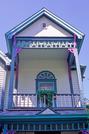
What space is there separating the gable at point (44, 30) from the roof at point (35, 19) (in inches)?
8.4

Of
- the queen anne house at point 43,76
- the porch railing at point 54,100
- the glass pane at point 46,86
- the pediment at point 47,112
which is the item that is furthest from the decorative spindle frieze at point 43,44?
the pediment at point 47,112

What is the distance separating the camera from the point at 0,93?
46.3 feet

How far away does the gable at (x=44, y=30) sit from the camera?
46.6 ft

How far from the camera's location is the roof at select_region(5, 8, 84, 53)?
13.9 m

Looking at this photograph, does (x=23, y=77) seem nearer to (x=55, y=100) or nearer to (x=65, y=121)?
(x=55, y=100)

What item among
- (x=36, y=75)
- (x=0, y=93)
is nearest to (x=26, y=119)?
(x=0, y=93)

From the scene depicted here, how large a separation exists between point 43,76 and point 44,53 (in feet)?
4.92

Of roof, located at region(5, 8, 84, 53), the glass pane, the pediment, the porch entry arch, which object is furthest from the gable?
the pediment

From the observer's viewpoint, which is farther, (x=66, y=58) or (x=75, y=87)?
(x=66, y=58)

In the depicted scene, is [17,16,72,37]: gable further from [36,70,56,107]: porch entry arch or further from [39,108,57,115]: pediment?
[39,108,57,115]: pediment

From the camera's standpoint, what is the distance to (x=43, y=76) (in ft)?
50.1

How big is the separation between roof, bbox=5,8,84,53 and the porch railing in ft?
11.3

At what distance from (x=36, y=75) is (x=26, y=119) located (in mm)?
4969

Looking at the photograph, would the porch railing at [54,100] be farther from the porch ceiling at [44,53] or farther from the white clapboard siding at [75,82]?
the porch ceiling at [44,53]
